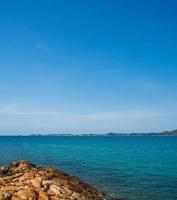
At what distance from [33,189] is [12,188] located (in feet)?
4.55

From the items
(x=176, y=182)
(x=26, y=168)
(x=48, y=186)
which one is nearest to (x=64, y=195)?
(x=48, y=186)

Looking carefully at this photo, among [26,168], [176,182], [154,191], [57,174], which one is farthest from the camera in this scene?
[176,182]

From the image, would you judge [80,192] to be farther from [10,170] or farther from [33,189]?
[10,170]

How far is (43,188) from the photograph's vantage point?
80.7 feet

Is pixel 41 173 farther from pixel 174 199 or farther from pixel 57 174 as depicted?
pixel 174 199

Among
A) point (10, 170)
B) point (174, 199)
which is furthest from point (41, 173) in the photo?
point (174, 199)

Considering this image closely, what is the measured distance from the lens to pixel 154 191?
150 ft

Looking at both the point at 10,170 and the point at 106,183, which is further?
the point at 106,183

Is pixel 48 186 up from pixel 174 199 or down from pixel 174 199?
up

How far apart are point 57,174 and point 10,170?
5.71 meters

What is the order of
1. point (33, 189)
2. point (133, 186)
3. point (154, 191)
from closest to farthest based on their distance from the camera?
1. point (33, 189)
2. point (154, 191)
3. point (133, 186)

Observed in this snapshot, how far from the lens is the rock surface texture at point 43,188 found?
77.4 feet

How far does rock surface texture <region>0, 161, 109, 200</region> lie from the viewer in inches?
928

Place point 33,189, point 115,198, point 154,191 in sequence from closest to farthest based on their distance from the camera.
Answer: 1. point 33,189
2. point 115,198
3. point 154,191
